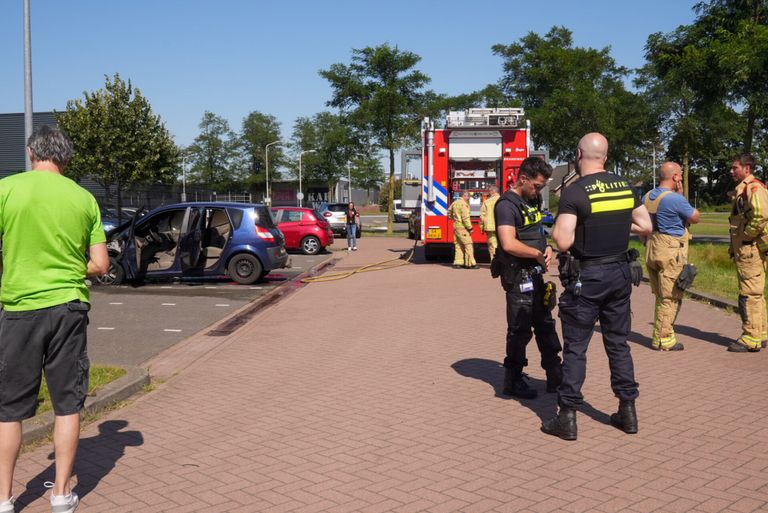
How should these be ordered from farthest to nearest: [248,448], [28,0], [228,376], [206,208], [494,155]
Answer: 1. [494,155]
2. [206,208]
3. [28,0]
4. [228,376]
5. [248,448]

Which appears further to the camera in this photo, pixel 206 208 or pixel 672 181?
pixel 206 208

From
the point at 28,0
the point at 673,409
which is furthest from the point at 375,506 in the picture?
the point at 28,0

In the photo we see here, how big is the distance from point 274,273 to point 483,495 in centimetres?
1491

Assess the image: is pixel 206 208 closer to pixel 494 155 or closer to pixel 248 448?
pixel 494 155

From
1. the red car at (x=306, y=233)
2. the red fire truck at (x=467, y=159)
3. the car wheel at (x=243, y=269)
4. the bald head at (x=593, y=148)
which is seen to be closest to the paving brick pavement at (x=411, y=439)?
the bald head at (x=593, y=148)

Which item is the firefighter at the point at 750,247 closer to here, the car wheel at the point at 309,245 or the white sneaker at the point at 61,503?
the white sneaker at the point at 61,503

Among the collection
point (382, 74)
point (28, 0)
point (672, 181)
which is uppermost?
point (382, 74)

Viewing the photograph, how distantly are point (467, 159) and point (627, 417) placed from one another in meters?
14.0

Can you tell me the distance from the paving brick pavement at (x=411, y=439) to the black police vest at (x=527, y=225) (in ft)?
4.11

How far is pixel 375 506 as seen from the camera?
4.27 meters

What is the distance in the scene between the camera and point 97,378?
277 inches

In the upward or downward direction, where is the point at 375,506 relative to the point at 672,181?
downward

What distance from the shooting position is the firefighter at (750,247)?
821 centimetres

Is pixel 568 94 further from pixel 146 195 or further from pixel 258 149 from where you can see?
pixel 258 149
